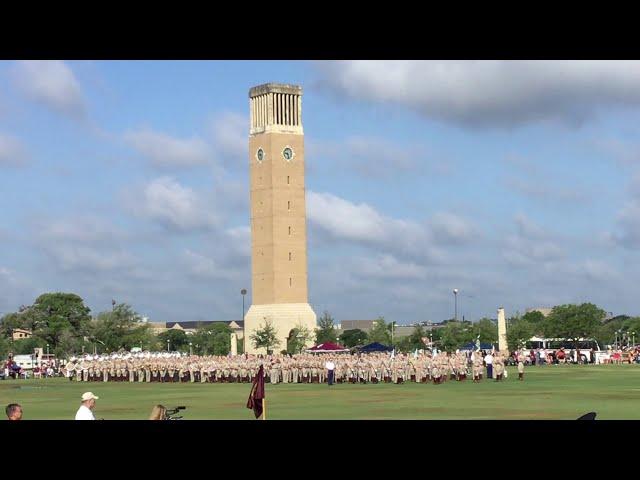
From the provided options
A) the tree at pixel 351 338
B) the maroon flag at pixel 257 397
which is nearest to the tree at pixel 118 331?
the tree at pixel 351 338

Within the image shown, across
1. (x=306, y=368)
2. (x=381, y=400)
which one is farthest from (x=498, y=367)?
(x=381, y=400)

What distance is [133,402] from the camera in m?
34.5

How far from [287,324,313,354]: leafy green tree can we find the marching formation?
47.4m

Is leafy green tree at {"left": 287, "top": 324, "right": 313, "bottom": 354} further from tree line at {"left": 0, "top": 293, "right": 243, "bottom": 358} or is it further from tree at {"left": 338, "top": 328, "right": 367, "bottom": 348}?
tree at {"left": 338, "top": 328, "right": 367, "bottom": 348}

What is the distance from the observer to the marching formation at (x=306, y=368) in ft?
146

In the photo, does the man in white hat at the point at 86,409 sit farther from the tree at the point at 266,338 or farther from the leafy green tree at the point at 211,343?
the leafy green tree at the point at 211,343

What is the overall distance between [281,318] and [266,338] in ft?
15.2

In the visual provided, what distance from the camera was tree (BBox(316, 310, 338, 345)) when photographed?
107312 millimetres

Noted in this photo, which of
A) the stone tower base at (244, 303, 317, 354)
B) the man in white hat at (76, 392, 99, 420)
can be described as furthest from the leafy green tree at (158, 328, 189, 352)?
the man in white hat at (76, 392, 99, 420)
